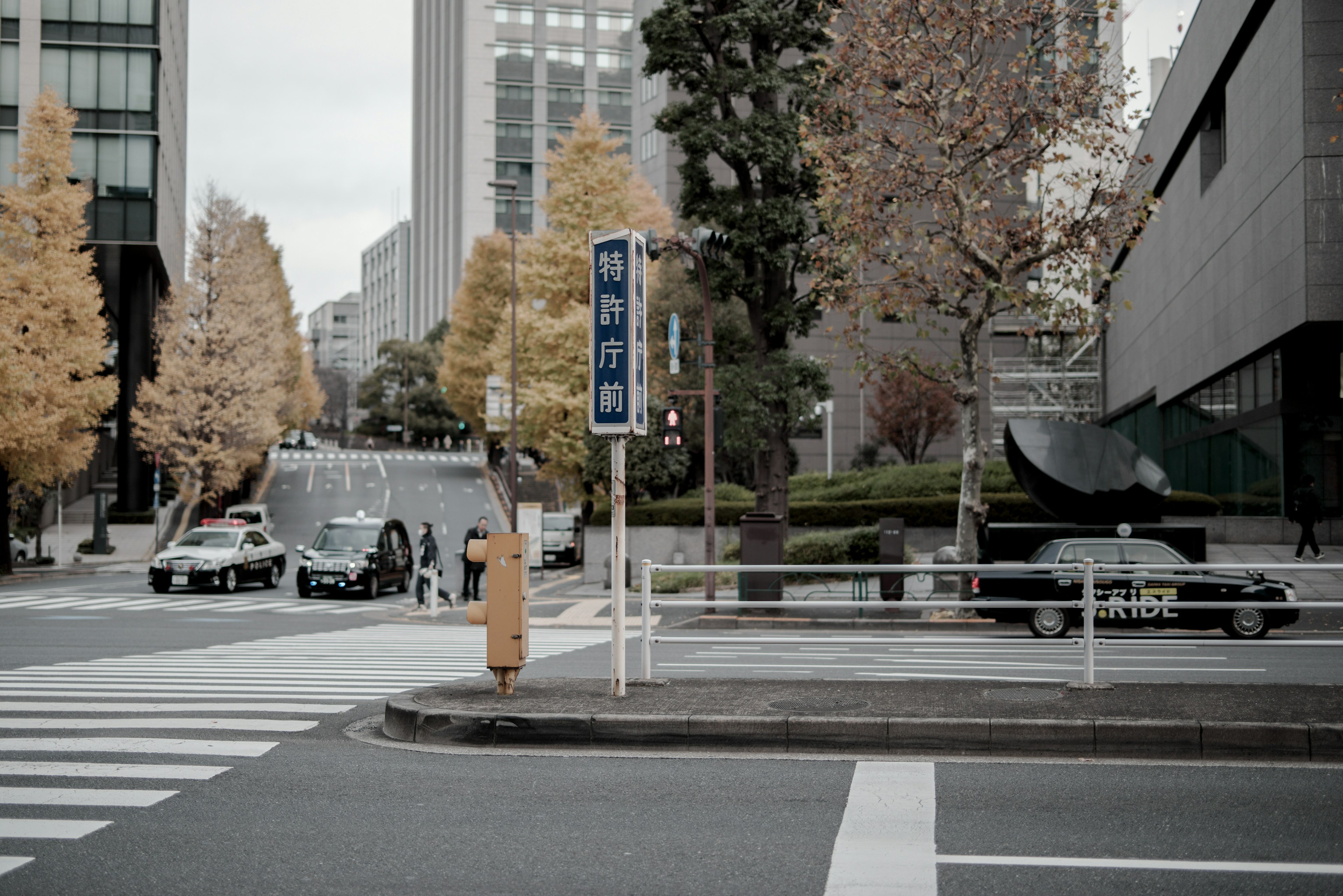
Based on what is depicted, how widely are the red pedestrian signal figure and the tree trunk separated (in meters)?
5.09

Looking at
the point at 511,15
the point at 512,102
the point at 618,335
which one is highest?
the point at 511,15

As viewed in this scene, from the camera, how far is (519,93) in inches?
4717

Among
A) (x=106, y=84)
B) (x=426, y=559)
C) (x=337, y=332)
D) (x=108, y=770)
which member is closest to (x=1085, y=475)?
(x=426, y=559)

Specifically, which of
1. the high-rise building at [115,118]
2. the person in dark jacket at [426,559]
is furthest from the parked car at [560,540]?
the high-rise building at [115,118]

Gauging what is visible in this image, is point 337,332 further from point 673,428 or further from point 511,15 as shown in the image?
point 673,428

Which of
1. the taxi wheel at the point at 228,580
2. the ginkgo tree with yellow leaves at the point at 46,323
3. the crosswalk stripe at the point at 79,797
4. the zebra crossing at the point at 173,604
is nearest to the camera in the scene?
the crosswalk stripe at the point at 79,797

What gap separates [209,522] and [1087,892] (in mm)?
29660

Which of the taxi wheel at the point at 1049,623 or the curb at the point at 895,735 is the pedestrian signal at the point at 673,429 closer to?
the taxi wheel at the point at 1049,623

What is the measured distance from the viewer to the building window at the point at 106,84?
46281 millimetres

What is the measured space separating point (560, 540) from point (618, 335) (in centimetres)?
3104

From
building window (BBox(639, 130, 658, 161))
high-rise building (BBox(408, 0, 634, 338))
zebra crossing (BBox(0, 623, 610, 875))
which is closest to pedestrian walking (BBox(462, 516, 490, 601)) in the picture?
zebra crossing (BBox(0, 623, 610, 875))

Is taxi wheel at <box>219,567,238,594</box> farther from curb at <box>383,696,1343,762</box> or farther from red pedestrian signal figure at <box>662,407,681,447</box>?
curb at <box>383,696,1343,762</box>

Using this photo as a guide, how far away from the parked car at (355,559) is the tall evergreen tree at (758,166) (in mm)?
9887

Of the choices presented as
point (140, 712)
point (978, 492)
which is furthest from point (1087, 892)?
point (978, 492)
